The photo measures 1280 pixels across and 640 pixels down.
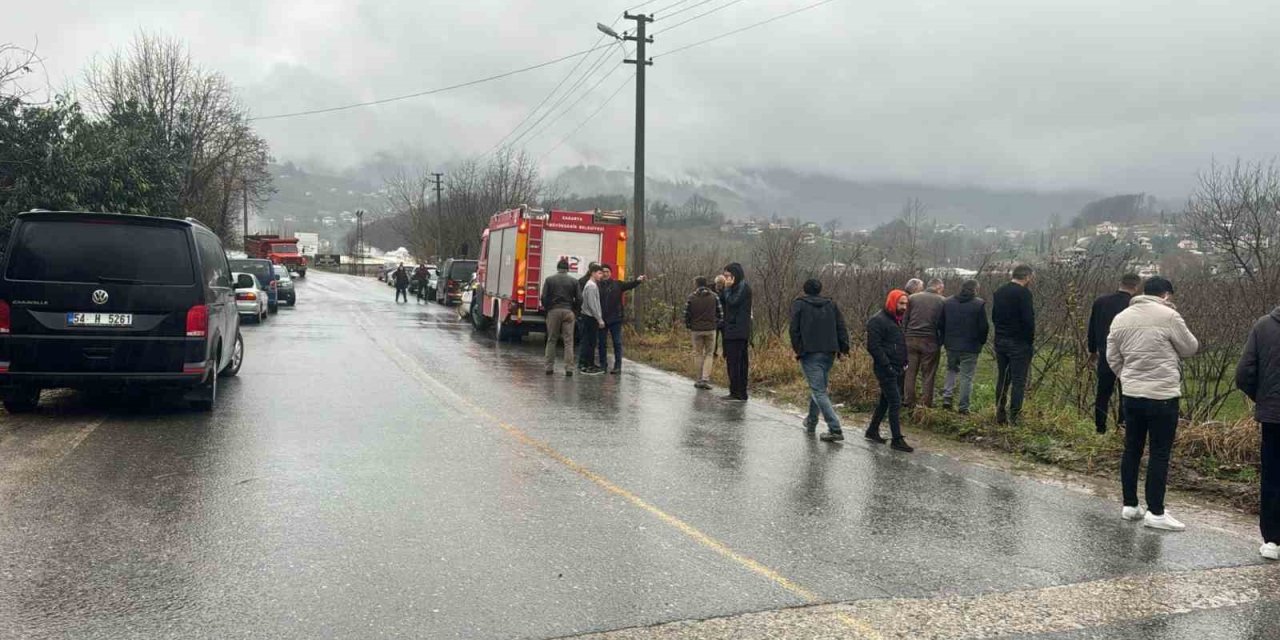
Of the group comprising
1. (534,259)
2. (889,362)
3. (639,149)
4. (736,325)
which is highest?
(639,149)

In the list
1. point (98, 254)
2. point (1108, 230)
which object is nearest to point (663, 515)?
point (98, 254)

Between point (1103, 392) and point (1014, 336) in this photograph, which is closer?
point (1103, 392)

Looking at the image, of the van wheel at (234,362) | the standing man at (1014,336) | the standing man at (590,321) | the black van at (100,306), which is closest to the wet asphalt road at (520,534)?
the black van at (100,306)

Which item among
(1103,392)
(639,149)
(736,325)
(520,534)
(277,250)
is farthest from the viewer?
(277,250)

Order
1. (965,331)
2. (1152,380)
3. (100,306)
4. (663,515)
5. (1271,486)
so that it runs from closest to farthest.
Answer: (1271,486), (663,515), (1152,380), (100,306), (965,331)

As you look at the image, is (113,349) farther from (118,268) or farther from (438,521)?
(438,521)

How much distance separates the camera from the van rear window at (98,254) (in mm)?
Answer: 8445

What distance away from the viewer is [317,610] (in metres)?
4.14

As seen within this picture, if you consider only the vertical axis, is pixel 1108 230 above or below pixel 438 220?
below

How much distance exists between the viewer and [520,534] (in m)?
5.39

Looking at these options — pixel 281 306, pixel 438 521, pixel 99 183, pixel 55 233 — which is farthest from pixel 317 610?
pixel 281 306

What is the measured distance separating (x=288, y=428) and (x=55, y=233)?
2.85 meters

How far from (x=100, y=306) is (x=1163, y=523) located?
9059 mm

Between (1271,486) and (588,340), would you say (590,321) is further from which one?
(1271,486)
